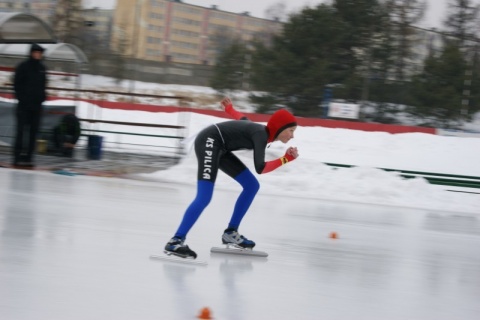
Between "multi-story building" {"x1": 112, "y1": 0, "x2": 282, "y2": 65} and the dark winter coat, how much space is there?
91.0ft

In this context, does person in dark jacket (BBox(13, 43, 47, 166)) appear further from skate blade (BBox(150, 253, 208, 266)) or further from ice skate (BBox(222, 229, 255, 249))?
skate blade (BBox(150, 253, 208, 266))

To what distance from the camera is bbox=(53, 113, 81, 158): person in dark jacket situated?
14125 millimetres

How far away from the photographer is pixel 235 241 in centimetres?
625

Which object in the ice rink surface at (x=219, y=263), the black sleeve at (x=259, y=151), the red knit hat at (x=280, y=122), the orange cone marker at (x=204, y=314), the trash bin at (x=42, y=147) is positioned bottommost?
the trash bin at (x=42, y=147)

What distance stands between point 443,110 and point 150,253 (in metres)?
24.2

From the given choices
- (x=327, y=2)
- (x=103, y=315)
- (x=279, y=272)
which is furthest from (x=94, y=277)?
(x=327, y=2)

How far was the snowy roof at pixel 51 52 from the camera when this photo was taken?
48.6ft

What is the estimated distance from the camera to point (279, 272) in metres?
5.59

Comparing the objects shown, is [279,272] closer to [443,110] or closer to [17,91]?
[17,91]

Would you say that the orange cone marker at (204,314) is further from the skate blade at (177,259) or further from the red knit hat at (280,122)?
the red knit hat at (280,122)

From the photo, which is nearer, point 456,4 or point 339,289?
point 339,289

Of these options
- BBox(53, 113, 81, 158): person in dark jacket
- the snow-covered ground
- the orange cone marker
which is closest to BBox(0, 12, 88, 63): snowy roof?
BBox(53, 113, 81, 158): person in dark jacket

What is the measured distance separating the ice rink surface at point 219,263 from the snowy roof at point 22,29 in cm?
548

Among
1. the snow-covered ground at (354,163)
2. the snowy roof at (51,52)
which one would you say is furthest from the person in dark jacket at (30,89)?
the snowy roof at (51,52)
